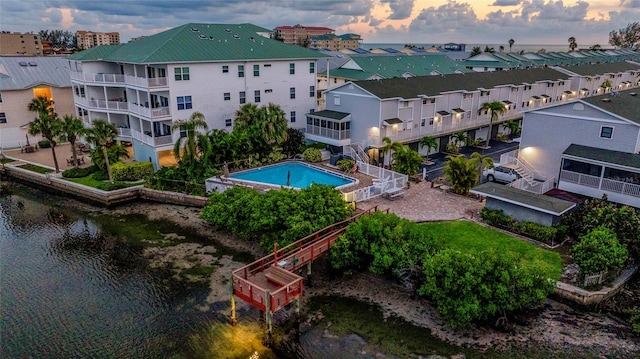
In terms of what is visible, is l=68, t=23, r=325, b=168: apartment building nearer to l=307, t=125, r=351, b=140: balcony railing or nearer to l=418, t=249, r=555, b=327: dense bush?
l=307, t=125, r=351, b=140: balcony railing

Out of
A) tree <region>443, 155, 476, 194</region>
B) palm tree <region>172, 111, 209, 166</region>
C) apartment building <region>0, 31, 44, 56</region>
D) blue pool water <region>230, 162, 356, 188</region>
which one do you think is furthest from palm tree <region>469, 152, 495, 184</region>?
apartment building <region>0, 31, 44, 56</region>

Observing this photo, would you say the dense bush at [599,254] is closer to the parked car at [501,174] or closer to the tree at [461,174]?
the tree at [461,174]

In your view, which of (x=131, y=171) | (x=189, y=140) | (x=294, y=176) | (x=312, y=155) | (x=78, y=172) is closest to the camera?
(x=189, y=140)

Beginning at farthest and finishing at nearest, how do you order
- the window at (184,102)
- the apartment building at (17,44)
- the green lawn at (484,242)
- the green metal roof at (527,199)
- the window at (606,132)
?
the apartment building at (17,44) < the window at (184,102) < the window at (606,132) < the green metal roof at (527,199) < the green lawn at (484,242)

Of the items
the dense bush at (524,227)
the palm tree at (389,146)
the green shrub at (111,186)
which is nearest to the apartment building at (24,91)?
the green shrub at (111,186)

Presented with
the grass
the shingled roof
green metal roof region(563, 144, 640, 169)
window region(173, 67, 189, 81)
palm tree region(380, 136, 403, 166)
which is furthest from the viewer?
the shingled roof

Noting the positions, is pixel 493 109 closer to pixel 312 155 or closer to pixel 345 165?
pixel 345 165

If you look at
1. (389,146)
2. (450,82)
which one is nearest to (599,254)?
(389,146)
